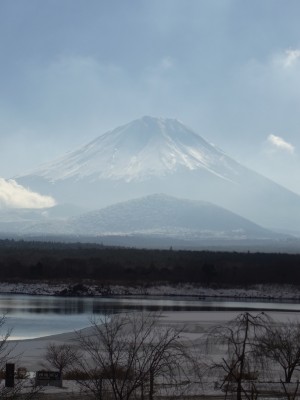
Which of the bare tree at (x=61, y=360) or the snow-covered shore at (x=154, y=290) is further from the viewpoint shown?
the snow-covered shore at (x=154, y=290)

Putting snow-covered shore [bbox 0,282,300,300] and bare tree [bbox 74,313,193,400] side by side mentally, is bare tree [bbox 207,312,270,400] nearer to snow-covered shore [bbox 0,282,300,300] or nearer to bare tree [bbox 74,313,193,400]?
bare tree [bbox 74,313,193,400]

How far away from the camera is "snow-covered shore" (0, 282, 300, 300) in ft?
183

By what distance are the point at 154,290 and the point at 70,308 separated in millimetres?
17185

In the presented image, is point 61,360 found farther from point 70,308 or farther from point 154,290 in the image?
point 154,290

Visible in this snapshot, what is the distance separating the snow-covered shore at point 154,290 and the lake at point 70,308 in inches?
131

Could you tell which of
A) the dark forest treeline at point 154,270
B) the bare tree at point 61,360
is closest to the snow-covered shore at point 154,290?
the dark forest treeline at point 154,270

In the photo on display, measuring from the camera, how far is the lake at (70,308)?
31.4 meters

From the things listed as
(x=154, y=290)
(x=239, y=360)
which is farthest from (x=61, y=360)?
(x=154, y=290)

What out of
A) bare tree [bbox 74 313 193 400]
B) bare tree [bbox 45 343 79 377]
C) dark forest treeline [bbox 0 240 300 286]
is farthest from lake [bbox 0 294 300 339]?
dark forest treeline [bbox 0 240 300 286]

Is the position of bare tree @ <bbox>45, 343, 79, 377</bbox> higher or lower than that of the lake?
lower

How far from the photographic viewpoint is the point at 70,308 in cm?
4203

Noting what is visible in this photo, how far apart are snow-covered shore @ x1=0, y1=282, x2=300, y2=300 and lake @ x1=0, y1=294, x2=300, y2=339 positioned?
332 centimetres

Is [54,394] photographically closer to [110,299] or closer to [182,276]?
[110,299]

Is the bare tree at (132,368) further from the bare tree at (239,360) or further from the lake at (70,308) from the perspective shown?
the lake at (70,308)
